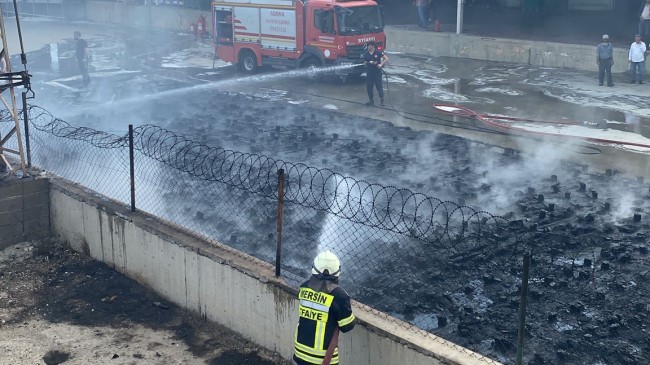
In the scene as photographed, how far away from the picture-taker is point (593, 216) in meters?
10.3

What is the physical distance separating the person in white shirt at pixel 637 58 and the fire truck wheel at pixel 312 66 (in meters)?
8.47

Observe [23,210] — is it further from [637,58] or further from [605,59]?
[637,58]

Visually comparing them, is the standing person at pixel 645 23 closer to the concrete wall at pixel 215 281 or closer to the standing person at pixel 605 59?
the standing person at pixel 605 59

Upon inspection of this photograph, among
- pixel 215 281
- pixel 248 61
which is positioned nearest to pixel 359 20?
pixel 248 61

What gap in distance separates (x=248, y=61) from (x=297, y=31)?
8.54 feet

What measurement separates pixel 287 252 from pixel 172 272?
1724 millimetres

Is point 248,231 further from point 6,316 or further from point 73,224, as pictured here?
point 6,316

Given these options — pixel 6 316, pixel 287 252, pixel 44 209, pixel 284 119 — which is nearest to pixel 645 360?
pixel 287 252

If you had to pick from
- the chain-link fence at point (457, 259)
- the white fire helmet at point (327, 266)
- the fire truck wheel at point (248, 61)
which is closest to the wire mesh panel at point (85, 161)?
the chain-link fence at point (457, 259)

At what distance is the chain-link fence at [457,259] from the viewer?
730 cm

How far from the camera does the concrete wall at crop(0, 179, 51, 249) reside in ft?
32.4

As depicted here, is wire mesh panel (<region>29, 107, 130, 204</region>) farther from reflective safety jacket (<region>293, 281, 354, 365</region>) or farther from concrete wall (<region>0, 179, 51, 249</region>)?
reflective safety jacket (<region>293, 281, 354, 365</region>)

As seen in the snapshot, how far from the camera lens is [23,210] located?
10.0 m

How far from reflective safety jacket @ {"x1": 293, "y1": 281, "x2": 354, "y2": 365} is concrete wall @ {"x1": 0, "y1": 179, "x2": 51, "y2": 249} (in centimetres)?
569
